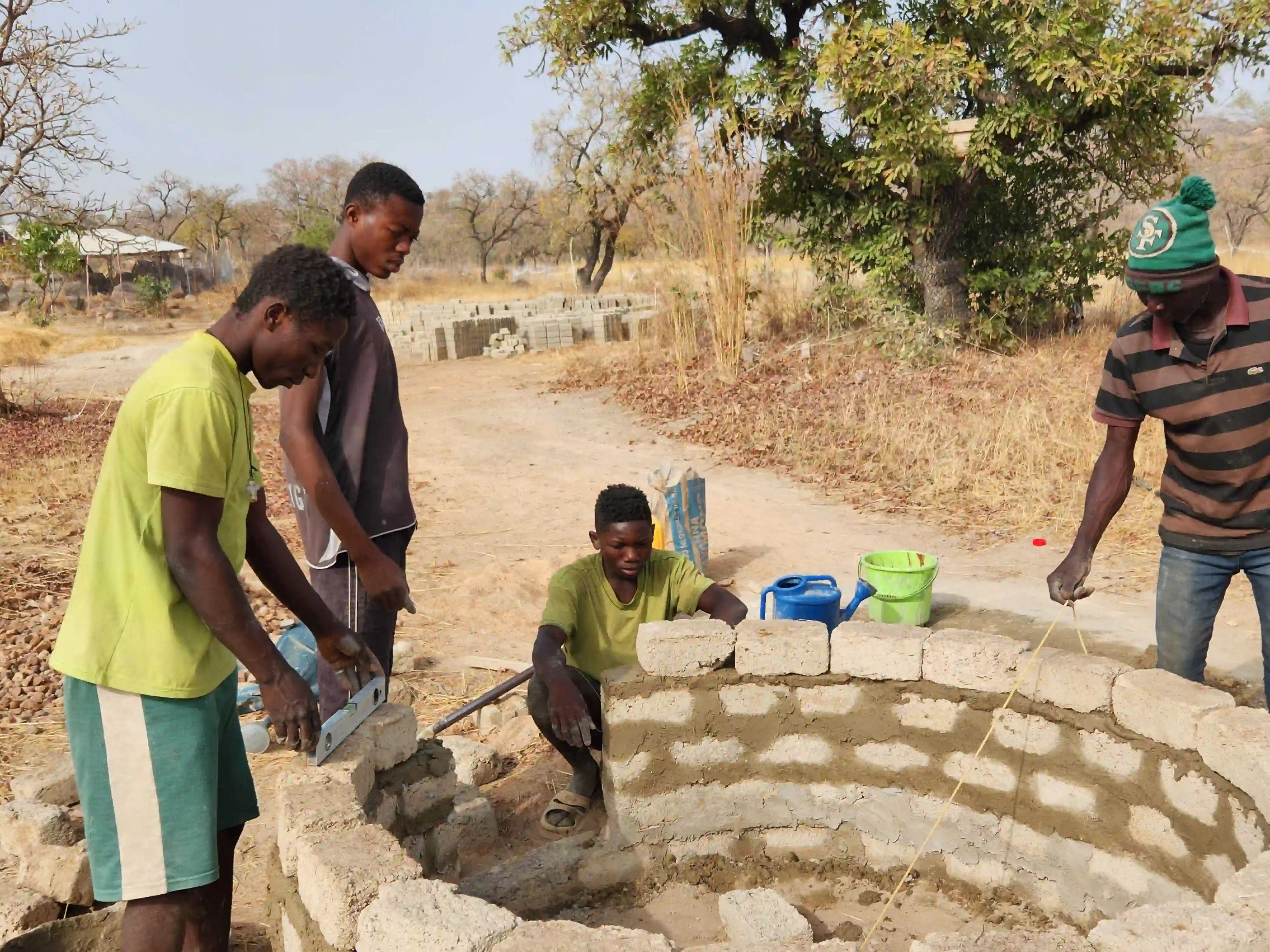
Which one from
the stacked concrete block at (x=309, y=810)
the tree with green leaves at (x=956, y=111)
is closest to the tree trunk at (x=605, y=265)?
the tree with green leaves at (x=956, y=111)

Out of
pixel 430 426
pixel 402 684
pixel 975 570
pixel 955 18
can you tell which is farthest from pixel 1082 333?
pixel 402 684

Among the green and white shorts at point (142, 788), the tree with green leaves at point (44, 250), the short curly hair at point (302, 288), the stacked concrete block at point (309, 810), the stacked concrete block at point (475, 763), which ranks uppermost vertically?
the tree with green leaves at point (44, 250)

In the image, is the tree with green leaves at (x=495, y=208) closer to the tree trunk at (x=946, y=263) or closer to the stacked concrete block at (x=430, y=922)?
the tree trunk at (x=946, y=263)

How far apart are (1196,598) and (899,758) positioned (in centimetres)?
107

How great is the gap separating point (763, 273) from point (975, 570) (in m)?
8.53

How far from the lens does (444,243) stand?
50500 millimetres

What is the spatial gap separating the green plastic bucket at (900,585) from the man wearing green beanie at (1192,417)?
6.18 ft

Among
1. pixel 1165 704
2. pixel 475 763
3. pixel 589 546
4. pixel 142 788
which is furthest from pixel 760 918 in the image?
pixel 589 546

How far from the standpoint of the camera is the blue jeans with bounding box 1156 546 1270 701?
2.84 meters

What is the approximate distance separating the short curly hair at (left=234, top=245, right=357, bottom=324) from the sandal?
2.19m

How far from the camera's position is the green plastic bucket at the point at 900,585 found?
16.2 feet

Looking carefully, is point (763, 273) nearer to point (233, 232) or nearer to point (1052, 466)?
point (1052, 466)

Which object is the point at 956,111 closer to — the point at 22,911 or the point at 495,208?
the point at 22,911

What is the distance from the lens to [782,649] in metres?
3.36
